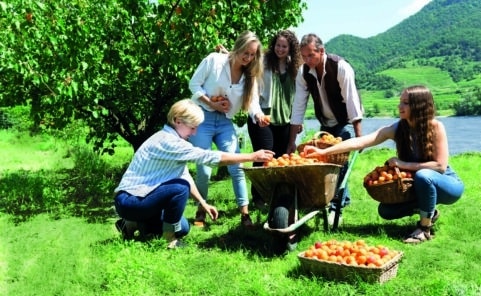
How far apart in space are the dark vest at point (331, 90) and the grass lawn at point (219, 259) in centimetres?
121

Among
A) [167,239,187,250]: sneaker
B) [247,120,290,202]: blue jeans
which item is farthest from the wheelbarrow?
[247,120,290,202]: blue jeans

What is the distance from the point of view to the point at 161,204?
4.84 meters

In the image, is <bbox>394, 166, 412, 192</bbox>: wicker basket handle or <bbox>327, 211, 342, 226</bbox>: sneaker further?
<bbox>327, 211, 342, 226</bbox>: sneaker

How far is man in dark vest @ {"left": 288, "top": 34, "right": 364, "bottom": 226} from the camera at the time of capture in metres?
5.64

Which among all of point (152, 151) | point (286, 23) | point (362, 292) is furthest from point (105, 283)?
point (286, 23)

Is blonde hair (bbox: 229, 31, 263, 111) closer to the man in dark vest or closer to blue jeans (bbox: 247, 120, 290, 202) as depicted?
the man in dark vest

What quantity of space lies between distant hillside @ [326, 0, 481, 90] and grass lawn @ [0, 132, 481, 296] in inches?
4024

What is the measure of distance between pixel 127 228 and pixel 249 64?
2098 mm

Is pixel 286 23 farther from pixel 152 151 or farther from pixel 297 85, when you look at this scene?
pixel 152 151

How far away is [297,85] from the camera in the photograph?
20.5 ft

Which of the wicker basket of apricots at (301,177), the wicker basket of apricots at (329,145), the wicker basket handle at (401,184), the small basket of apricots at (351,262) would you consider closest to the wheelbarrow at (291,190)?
the wicker basket of apricots at (301,177)

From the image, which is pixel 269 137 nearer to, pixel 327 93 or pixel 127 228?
pixel 327 93

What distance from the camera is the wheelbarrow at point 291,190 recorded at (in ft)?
15.3

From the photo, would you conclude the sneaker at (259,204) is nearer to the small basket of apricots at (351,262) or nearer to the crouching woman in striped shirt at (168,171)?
the crouching woman in striped shirt at (168,171)
